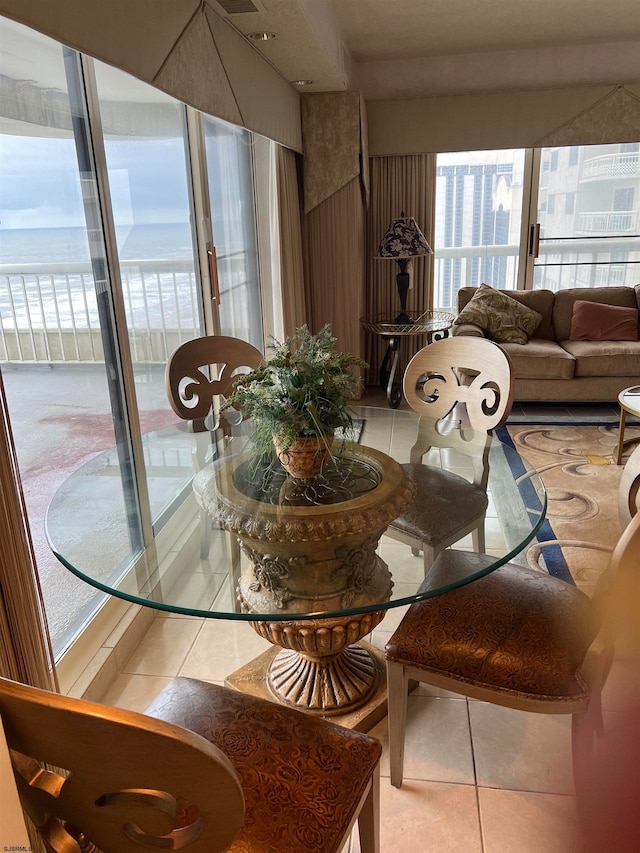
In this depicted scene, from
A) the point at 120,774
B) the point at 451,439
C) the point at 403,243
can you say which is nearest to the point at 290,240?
the point at 403,243

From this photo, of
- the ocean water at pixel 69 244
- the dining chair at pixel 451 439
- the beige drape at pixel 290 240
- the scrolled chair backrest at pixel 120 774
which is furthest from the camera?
the beige drape at pixel 290 240

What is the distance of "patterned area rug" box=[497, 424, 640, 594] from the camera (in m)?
2.74

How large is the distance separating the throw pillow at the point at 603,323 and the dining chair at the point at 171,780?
439 cm

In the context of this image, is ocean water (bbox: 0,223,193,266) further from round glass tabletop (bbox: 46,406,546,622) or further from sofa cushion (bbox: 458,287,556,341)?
sofa cushion (bbox: 458,287,556,341)

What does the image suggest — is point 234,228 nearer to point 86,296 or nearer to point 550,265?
point 86,296

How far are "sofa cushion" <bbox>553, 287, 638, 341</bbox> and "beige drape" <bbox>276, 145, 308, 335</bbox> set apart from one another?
202 cm

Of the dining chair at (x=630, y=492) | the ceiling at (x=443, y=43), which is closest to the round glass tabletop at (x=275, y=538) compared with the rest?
the dining chair at (x=630, y=492)

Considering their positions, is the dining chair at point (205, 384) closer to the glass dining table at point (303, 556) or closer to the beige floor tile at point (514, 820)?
the glass dining table at point (303, 556)

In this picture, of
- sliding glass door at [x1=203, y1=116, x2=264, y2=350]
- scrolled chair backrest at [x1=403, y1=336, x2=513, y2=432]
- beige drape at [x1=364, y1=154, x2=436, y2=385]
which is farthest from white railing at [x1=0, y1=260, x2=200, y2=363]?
beige drape at [x1=364, y1=154, x2=436, y2=385]

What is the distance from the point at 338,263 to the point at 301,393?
3756mm

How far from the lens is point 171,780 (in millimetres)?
744

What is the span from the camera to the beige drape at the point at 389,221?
535 centimetres

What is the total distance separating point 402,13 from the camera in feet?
13.1

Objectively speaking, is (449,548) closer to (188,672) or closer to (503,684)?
(503,684)
